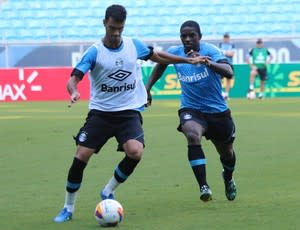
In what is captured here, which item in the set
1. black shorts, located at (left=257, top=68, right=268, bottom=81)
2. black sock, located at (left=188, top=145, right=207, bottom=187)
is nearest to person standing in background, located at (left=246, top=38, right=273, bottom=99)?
black shorts, located at (left=257, top=68, right=268, bottom=81)

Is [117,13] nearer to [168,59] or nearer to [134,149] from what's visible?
[168,59]

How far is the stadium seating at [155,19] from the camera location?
1544 inches

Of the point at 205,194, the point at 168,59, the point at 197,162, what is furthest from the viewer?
the point at 197,162

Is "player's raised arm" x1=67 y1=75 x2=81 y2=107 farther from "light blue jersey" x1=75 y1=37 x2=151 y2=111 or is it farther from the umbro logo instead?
the umbro logo

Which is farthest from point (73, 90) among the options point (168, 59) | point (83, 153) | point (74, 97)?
point (168, 59)

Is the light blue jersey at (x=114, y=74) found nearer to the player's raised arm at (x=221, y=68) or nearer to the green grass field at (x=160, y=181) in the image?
the player's raised arm at (x=221, y=68)

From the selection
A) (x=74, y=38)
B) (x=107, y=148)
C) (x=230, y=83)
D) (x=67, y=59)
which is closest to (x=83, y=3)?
(x=74, y=38)

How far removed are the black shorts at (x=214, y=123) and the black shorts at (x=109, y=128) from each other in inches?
49.9

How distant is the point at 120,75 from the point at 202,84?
62.6 inches

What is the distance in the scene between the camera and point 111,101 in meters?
8.99

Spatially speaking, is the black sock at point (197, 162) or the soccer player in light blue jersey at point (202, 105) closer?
the black sock at point (197, 162)

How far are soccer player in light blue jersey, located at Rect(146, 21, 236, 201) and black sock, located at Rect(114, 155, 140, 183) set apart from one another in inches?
37.8

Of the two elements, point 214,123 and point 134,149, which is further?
point 214,123

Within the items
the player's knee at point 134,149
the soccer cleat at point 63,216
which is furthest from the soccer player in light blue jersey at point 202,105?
the soccer cleat at point 63,216
